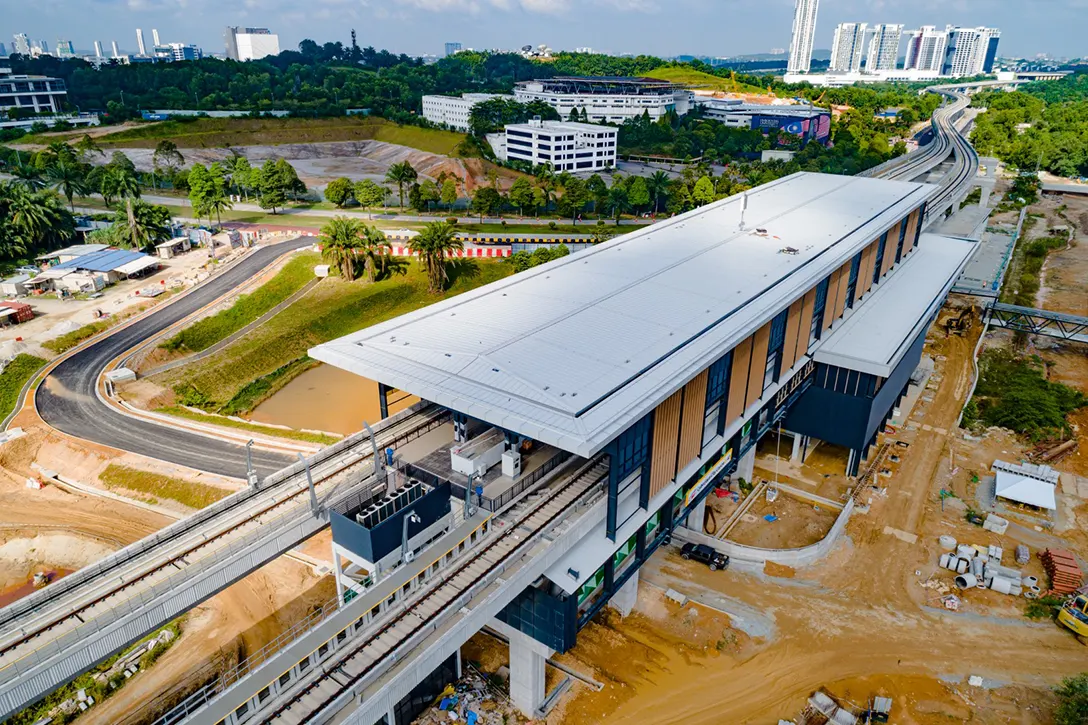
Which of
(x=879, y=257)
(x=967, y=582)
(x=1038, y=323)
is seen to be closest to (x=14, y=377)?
(x=967, y=582)

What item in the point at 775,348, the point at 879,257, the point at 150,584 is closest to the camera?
the point at 150,584

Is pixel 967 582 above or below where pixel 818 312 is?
below

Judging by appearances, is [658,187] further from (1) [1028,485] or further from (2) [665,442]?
(2) [665,442]

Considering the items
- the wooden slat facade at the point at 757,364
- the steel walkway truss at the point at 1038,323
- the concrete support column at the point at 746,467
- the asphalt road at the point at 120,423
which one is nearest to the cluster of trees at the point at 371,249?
the asphalt road at the point at 120,423

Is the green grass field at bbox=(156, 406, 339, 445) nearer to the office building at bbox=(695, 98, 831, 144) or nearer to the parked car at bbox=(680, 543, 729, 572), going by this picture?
the parked car at bbox=(680, 543, 729, 572)

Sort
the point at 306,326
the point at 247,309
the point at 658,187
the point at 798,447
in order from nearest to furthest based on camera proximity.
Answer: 1. the point at 798,447
2. the point at 306,326
3. the point at 247,309
4. the point at 658,187

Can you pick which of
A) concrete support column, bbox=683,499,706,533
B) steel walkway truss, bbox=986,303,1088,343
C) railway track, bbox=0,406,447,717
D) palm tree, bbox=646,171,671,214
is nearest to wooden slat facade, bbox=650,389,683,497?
concrete support column, bbox=683,499,706,533

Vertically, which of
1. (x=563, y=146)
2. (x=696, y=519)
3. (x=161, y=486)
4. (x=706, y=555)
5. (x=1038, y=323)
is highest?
(x=563, y=146)

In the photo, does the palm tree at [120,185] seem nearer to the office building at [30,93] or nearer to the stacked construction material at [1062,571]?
the office building at [30,93]
